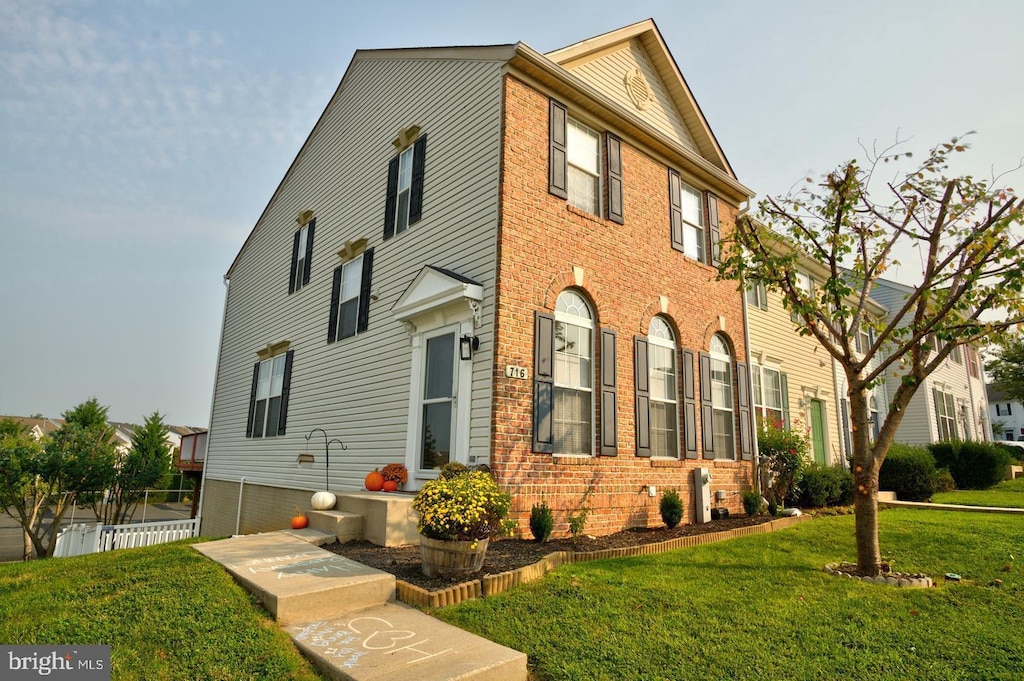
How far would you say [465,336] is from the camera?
8.27 meters

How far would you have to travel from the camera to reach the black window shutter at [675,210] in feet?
36.9

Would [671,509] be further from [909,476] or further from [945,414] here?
[945,414]

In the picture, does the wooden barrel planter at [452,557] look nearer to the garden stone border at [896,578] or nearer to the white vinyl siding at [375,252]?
the white vinyl siding at [375,252]

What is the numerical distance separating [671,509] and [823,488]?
5.18m

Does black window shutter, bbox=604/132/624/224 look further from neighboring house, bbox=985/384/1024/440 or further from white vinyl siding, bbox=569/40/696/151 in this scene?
neighboring house, bbox=985/384/1024/440

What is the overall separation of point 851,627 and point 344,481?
8.35 meters

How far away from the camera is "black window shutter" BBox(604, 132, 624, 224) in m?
9.95

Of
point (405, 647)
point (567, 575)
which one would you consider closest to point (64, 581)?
point (405, 647)

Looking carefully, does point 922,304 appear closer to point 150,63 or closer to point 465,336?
point 465,336

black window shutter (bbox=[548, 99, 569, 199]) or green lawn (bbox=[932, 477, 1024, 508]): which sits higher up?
black window shutter (bbox=[548, 99, 569, 199])

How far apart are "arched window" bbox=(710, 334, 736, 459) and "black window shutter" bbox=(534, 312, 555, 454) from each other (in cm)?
453

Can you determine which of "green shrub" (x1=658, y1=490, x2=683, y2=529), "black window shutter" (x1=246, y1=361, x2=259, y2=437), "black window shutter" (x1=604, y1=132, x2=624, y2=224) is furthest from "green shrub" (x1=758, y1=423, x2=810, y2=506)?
"black window shutter" (x1=246, y1=361, x2=259, y2=437)

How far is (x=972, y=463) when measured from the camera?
17.9 m

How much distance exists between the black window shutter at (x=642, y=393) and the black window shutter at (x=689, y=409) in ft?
3.83
